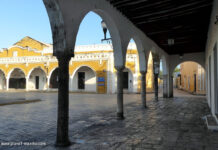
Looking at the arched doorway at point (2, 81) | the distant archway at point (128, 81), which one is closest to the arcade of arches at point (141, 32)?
the distant archway at point (128, 81)

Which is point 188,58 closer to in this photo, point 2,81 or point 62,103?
point 62,103

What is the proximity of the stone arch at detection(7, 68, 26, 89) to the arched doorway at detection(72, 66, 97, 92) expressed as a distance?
8.92 meters

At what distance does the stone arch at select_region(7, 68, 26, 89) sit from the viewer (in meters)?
26.5

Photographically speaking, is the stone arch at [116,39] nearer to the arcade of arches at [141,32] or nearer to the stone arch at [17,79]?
the arcade of arches at [141,32]

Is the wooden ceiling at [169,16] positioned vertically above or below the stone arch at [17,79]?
above

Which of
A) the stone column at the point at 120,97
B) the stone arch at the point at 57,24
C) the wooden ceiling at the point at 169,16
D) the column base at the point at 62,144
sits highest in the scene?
the wooden ceiling at the point at 169,16

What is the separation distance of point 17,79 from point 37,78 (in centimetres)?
345

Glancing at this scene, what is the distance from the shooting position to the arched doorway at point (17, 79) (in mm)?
26516

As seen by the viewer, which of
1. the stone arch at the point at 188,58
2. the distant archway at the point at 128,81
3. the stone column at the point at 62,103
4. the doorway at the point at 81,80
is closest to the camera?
the stone column at the point at 62,103

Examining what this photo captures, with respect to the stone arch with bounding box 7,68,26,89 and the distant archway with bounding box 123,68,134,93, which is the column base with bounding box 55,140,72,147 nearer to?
the distant archway with bounding box 123,68,134,93

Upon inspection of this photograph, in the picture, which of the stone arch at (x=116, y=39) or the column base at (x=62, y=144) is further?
the stone arch at (x=116, y=39)

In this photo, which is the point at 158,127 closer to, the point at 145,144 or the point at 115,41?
the point at 145,144

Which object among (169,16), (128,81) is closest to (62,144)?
(169,16)

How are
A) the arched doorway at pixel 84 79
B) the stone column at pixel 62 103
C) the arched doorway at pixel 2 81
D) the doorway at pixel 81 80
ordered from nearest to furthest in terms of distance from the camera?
1. the stone column at pixel 62 103
2. the arched doorway at pixel 84 79
3. the doorway at pixel 81 80
4. the arched doorway at pixel 2 81
